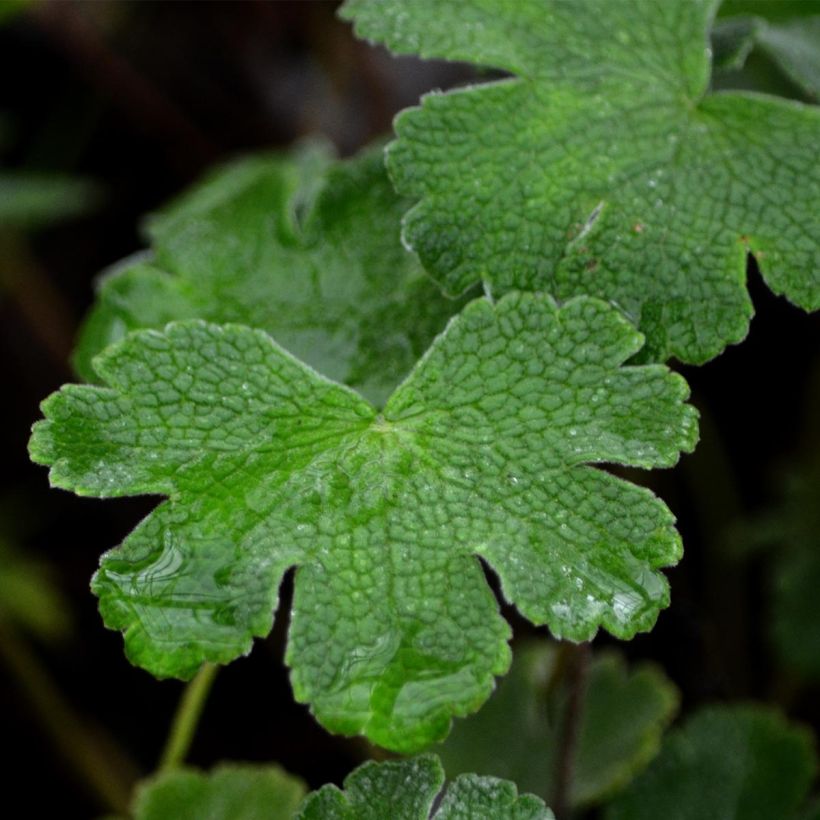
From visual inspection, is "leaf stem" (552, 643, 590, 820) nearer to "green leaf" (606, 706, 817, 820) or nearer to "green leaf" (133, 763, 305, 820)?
"green leaf" (606, 706, 817, 820)

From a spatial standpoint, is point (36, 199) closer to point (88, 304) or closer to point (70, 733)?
point (88, 304)

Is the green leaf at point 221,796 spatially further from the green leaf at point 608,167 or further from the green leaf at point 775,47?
the green leaf at point 775,47

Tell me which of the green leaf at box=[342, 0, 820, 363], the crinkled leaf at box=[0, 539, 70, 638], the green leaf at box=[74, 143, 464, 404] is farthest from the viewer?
the crinkled leaf at box=[0, 539, 70, 638]

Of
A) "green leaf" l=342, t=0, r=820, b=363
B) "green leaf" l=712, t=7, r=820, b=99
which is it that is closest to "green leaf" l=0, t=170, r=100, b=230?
"green leaf" l=342, t=0, r=820, b=363

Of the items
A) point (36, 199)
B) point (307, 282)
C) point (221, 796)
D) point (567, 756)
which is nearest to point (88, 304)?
point (36, 199)

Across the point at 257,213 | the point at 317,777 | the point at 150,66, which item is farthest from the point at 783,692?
the point at 150,66

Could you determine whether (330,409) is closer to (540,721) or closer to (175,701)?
(540,721)
